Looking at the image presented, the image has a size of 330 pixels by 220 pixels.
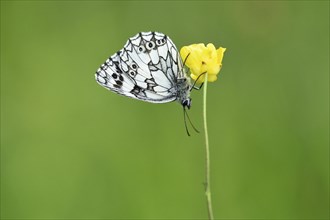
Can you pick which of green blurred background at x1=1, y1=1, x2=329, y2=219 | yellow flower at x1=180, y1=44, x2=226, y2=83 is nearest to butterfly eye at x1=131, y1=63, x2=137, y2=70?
yellow flower at x1=180, y1=44, x2=226, y2=83

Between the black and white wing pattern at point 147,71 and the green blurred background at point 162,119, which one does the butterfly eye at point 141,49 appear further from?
the green blurred background at point 162,119

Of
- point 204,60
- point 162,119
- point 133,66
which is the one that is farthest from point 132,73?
point 162,119

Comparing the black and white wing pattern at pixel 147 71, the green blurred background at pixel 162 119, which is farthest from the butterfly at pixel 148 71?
the green blurred background at pixel 162 119

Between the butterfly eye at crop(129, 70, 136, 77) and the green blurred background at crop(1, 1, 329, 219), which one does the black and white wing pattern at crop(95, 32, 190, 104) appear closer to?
the butterfly eye at crop(129, 70, 136, 77)

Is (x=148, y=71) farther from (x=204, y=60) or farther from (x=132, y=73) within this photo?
(x=204, y=60)

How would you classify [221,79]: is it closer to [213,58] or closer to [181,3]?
[181,3]
